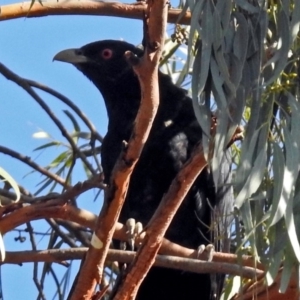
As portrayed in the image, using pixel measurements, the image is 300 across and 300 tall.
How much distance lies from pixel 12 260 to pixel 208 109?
90 cm

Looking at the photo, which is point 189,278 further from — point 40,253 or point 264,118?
point 264,118

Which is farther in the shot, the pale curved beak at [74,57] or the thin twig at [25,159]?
the pale curved beak at [74,57]

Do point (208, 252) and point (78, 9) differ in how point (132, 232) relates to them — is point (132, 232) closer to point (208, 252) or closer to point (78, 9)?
point (208, 252)

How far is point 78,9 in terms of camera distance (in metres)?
4.05

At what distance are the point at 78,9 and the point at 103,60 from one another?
0.86m

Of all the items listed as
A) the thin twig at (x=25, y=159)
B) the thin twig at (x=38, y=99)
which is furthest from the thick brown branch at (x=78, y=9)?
the thin twig at (x=25, y=159)

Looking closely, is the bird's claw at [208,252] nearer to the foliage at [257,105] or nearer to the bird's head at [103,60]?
the foliage at [257,105]

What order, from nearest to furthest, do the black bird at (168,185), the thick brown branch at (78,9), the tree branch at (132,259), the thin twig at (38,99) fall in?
the tree branch at (132,259), the thick brown branch at (78,9), the thin twig at (38,99), the black bird at (168,185)

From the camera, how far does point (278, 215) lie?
2.43 metres

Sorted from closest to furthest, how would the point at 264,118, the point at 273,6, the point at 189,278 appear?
the point at 264,118 → the point at 273,6 → the point at 189,278

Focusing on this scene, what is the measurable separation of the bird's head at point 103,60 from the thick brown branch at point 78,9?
0.68 metres

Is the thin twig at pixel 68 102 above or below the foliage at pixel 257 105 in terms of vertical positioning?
above

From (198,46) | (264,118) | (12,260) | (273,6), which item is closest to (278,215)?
(264,118)

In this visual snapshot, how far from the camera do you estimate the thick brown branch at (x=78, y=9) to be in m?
3.86
